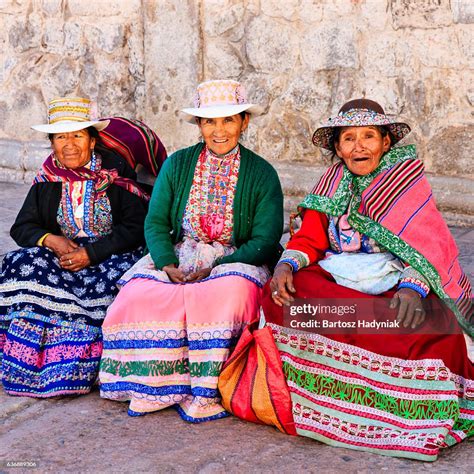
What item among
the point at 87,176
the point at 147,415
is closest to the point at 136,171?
the point at 87,176

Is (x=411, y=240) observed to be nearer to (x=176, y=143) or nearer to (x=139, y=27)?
(x=176, y=143)

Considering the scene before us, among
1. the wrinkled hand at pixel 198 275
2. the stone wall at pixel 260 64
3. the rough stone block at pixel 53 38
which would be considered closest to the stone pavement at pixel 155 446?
the wrinkled hand at pixel 198 275

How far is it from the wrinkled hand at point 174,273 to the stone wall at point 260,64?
2.34m

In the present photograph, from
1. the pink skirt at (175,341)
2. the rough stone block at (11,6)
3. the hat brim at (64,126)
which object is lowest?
the pink skirt at (175,341)

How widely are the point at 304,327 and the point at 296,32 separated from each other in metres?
2.96

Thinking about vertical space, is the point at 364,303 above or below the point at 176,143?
below

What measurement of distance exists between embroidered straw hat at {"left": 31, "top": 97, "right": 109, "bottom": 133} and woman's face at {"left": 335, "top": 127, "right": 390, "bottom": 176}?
127cm

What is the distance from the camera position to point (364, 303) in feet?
9.75

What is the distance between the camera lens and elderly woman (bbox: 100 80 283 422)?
313 centimetres

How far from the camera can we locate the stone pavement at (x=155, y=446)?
8.79ft

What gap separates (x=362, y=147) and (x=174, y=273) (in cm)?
97

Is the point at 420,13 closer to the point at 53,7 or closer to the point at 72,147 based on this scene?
the point at 72,147

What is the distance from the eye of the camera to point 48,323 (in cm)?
344

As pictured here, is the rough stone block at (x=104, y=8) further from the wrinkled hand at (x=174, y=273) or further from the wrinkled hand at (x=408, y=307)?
the wrinkled hand at (x=408, y=307)
